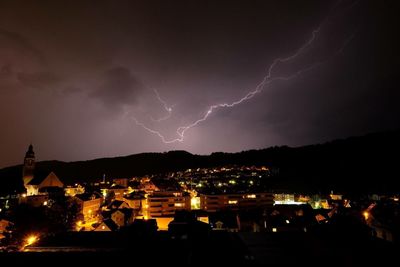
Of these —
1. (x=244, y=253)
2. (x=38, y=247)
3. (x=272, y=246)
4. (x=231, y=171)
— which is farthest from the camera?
(x=231, y=171)

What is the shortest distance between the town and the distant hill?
11232 millimetres

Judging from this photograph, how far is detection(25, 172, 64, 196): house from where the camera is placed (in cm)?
5244

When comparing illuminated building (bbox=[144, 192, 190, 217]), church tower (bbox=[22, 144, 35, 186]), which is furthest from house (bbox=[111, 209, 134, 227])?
church tower (bbox=[22, 144, 35, 186])

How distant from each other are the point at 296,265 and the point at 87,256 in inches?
405

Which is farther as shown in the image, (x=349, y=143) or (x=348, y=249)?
(x=349, y=143)

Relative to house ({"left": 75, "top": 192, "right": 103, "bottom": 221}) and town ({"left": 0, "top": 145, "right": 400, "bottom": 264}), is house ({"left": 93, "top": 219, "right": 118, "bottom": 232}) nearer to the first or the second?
town ({"left": 0, "top": 145, "right": 400, "bottom": 264})

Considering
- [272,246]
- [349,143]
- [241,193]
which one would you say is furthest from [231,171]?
[272,246]

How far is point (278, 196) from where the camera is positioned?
6612 centimetres

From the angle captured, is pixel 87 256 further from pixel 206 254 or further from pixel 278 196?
pixel 278 196

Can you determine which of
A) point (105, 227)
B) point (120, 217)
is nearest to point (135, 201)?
point (120, 217)

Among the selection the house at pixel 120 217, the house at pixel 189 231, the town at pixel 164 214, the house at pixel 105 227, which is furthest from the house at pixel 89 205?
the house at pixel 189 231

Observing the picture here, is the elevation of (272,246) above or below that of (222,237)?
below

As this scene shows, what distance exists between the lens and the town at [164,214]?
2266 centimetres

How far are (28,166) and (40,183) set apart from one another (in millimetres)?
4476
